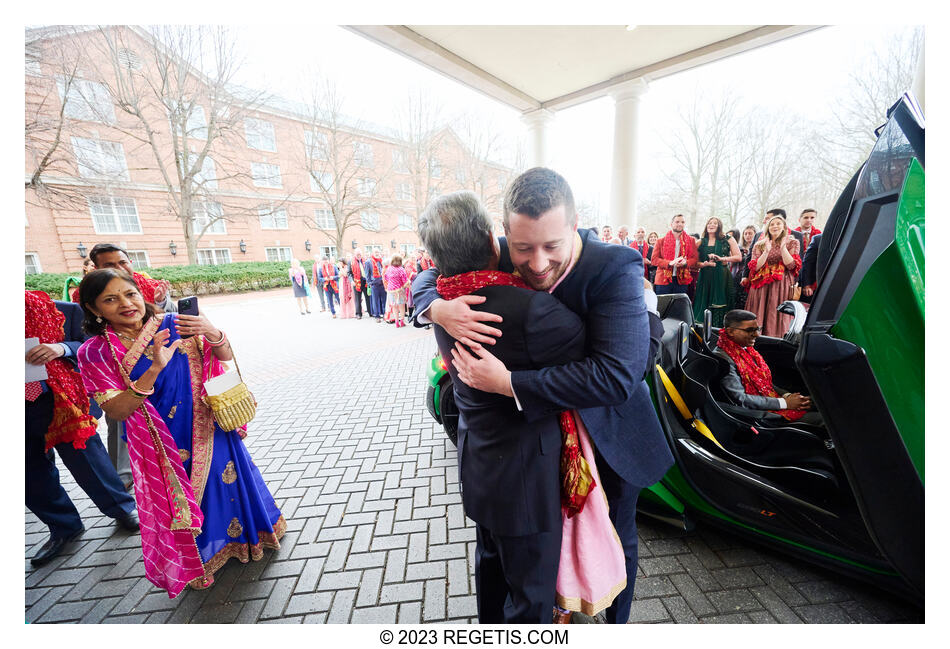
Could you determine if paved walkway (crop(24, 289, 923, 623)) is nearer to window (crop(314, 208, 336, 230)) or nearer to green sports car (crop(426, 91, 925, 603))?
green sports car (crop(426, 91, 925, 603))

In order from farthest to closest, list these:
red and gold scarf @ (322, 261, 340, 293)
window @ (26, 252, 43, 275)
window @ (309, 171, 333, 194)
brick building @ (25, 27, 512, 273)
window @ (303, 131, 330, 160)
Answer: window @ (309, 171, 333, 194) → window @ (303, 131, 330, 160) → window @ (26, 252, 43, 275) → red and gold scarf @ (322, 261, 340, 293) → brick building @ (25, 27, 512, 273)

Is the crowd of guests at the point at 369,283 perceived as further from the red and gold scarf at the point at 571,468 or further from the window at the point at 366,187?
the window at the point at 366,187

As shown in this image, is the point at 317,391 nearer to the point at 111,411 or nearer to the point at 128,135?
the point at 111,411

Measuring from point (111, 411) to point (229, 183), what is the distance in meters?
22.4

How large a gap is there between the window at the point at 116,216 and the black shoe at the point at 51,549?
20.3 metres

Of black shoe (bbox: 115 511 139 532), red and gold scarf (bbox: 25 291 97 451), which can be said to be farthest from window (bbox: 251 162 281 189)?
black shoe (bbox: 115 511 139 532)

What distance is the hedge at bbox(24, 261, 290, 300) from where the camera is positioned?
13.4 metres

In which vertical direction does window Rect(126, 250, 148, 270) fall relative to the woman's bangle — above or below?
above

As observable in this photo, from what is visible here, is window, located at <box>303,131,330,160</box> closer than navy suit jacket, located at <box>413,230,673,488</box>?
No

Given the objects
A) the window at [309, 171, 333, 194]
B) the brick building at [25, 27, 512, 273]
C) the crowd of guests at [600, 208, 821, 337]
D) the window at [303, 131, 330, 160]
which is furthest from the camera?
the window at [309, 171, 333, 194]

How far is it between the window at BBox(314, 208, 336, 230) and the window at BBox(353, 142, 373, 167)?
14.2 feet

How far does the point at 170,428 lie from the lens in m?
2.00

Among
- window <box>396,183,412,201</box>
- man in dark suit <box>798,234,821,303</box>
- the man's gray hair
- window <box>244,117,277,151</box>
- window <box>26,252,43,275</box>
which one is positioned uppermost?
window <box>244,117,277,151</box>

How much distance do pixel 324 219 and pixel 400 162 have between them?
7.17 m
